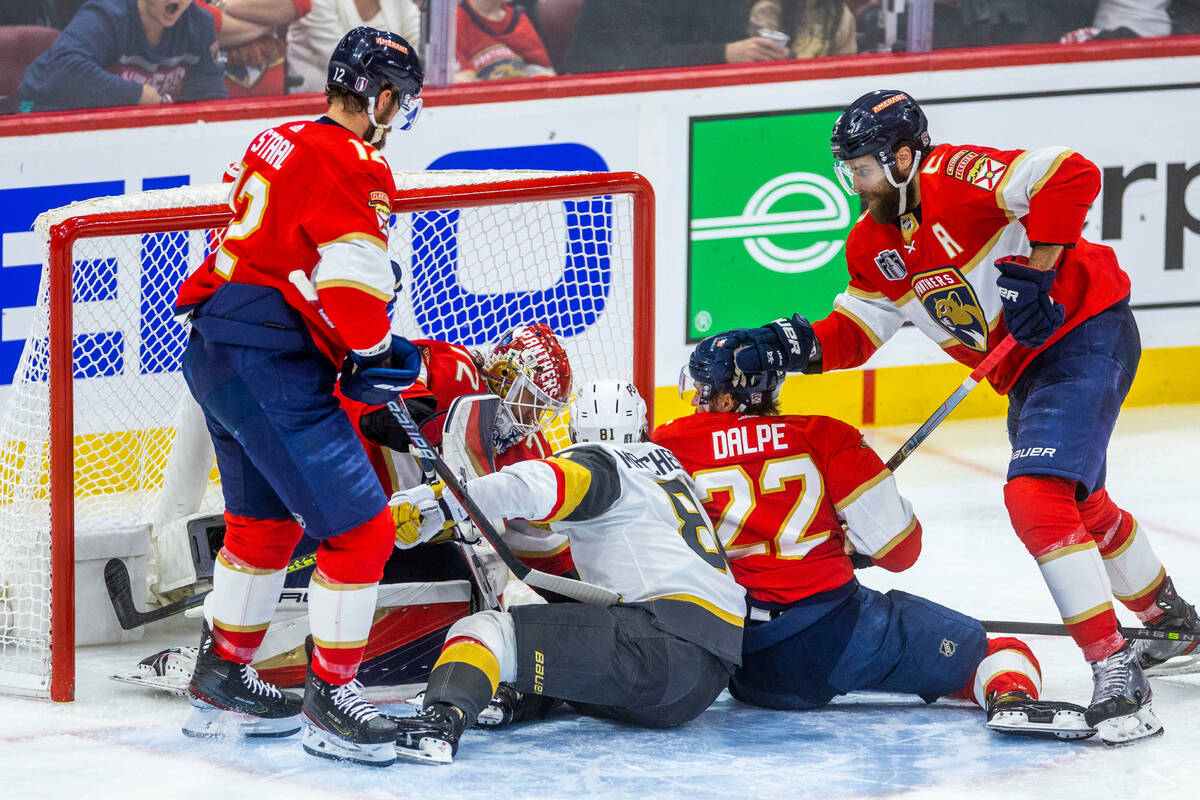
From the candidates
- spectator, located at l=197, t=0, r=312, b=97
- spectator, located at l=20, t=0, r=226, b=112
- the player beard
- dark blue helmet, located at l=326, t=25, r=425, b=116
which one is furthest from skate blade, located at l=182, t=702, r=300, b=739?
spectator, located at l=197, t=0, r=312, b=97

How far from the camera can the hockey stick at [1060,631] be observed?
3.81m

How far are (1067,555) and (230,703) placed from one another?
5.48 ft

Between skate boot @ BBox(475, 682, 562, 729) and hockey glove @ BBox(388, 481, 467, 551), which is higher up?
hockey glove @ BBox(388, 481, 467, 551)

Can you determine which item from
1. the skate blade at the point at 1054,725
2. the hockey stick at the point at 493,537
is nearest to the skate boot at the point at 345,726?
the hockey stick at the point at 493,537

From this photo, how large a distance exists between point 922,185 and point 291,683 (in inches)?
67.4

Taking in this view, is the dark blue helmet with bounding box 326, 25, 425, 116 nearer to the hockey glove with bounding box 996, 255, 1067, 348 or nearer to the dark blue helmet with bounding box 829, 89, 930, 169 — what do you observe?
the dark blue helmet with bounding box 829, 89, 930, 169

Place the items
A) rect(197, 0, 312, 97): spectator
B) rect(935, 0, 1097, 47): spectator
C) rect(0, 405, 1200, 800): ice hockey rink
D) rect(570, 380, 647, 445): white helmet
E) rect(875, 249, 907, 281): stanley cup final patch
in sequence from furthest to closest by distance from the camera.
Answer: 1. rect(935, 0, 1097, 47): spectator
2. rect(197, 0, 312, 97): spectator
3. rect(875, 249, 907, 281): stanley cup final patch
4. rect(570, 380, 647, 445): white helmet
5. rect(0, 405, 1200, 800): ice hockey rink

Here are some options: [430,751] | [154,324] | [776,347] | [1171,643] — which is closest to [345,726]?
[430,751]

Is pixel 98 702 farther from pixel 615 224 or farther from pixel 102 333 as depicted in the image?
pixel 615 224

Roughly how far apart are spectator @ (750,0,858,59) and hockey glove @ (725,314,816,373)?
7.62ft

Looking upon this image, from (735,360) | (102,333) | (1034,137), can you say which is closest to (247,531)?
(735,360)

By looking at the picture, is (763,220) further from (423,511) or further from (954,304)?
(423,511)

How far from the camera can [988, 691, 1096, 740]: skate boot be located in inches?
134

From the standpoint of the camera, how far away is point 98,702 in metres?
3.65
